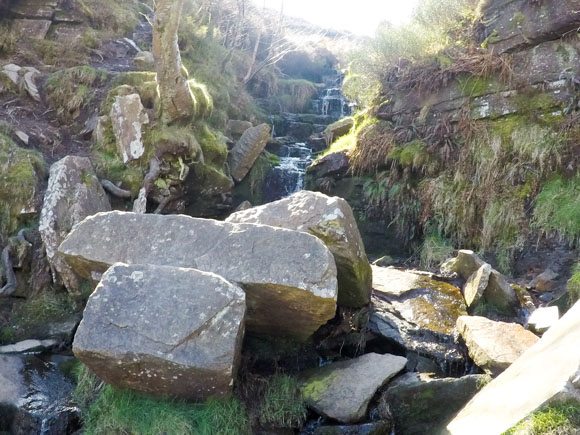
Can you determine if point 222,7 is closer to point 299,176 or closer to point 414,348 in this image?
point 299,176

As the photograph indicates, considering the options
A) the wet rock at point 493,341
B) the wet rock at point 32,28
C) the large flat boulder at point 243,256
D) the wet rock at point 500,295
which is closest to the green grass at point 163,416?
the large flat boulder at point 243,256

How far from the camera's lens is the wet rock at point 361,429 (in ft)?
10.9

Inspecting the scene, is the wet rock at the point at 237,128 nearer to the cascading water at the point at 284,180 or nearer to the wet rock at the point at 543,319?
the cascading water at the point at 284,180

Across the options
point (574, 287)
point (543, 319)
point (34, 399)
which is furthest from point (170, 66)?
point (574, 287)

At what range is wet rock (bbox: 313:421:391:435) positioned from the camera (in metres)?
3.32

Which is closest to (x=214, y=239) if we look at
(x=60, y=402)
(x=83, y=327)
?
(x=83, y=327)

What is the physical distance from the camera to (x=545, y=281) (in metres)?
5.63

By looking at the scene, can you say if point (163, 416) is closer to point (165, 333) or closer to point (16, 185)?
point (165, 333)

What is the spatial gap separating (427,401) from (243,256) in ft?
5.52

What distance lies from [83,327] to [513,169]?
235 inches

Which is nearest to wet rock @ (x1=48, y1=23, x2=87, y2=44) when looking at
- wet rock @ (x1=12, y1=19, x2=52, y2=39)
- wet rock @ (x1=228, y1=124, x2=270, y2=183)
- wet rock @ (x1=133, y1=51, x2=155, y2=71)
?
wet rock @ (x1=12, y1=19, x2=52, y2=39)

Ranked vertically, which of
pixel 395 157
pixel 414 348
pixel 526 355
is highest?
pixel 395 157

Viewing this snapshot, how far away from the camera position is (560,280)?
5652mm

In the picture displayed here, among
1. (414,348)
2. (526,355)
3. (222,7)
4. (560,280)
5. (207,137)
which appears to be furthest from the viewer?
(222,7)
